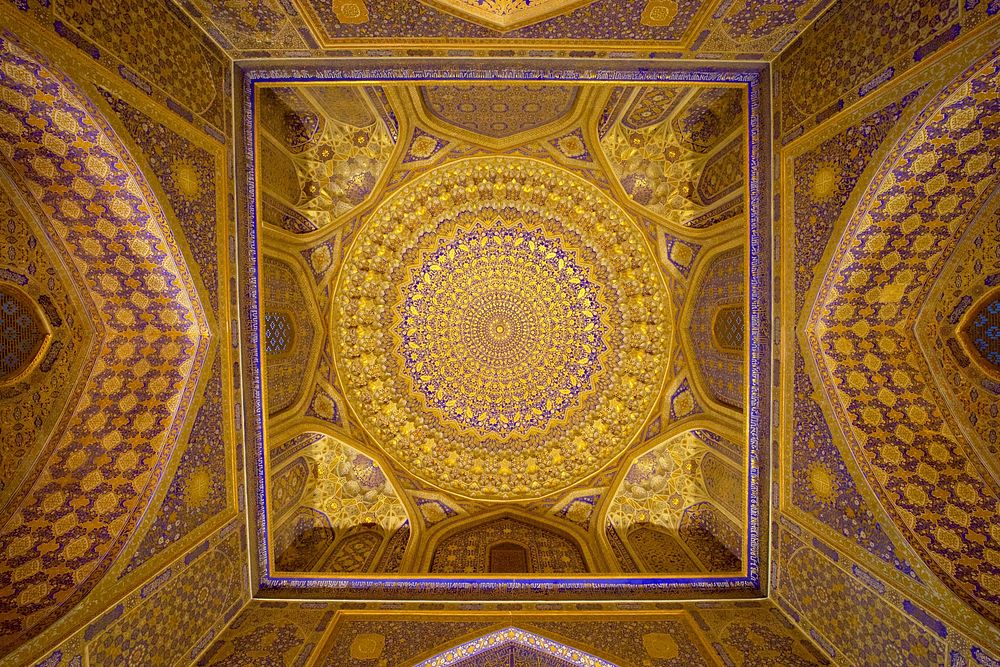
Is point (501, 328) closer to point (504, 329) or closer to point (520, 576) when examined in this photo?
point (504, 329)

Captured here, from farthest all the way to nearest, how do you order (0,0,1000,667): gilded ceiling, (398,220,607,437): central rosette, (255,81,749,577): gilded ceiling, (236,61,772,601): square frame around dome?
(398,220,607,437): central rosette → (255,81,749,577): gilded ceiling → (236,61,772,601): square frame around dome → (0,0,1000,667): gilded ceiling

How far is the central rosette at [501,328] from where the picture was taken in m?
6.09

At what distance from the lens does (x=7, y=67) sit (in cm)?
267

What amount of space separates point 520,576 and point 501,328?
10.2 ft

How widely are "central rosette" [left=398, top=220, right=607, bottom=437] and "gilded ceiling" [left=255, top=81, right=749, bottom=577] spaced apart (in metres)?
0.03

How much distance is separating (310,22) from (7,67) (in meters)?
2.00

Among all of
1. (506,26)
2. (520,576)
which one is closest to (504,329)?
(520,576)

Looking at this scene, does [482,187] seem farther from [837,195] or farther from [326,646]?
[326,646]

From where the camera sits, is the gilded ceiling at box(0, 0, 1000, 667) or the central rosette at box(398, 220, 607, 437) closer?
the gilded ceiling at box(0, 0, 1000, 667)

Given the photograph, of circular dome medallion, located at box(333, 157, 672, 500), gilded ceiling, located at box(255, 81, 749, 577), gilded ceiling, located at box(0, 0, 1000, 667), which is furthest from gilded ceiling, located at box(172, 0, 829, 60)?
circular dome medallion, located at box(333, 157, 672, 500)

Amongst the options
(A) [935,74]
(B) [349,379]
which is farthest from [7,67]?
(A) [935,74]

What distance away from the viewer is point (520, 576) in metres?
4.65

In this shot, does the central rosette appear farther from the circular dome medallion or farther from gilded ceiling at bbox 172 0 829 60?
gilded ceiling at bbox 172 0 829 60

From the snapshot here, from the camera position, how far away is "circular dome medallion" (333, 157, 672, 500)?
5.84 m
